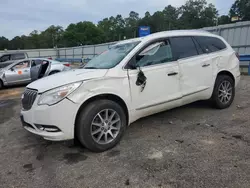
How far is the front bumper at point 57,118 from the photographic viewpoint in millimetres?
3039

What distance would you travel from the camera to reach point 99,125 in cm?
330

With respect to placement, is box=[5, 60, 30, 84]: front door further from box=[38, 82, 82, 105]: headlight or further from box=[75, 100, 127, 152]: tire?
box=[75, 100, 127, 152]: tire

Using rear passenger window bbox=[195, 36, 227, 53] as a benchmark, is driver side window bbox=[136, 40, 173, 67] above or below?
below

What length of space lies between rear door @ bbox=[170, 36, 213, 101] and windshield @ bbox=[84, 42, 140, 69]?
2.85 feet

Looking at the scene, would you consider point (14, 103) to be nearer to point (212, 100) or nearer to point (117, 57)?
point (117, 57)

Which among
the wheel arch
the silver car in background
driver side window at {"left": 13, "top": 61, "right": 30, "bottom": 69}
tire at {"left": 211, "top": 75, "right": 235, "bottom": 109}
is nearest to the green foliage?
the silver car in background

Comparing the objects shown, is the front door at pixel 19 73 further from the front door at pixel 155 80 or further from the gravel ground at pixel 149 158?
the front door at pixel 155 80

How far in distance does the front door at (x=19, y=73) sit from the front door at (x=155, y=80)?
8.78m

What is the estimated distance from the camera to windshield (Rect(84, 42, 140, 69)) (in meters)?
3.77

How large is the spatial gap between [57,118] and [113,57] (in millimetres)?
1582

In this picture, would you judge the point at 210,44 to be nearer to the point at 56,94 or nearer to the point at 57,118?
the point at 56,94

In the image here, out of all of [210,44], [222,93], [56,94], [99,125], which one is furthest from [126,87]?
[222,93]

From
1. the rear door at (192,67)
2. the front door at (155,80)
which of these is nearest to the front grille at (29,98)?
the front door at (155,80)

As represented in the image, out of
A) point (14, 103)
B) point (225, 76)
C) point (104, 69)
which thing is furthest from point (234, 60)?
point (14, 103)
